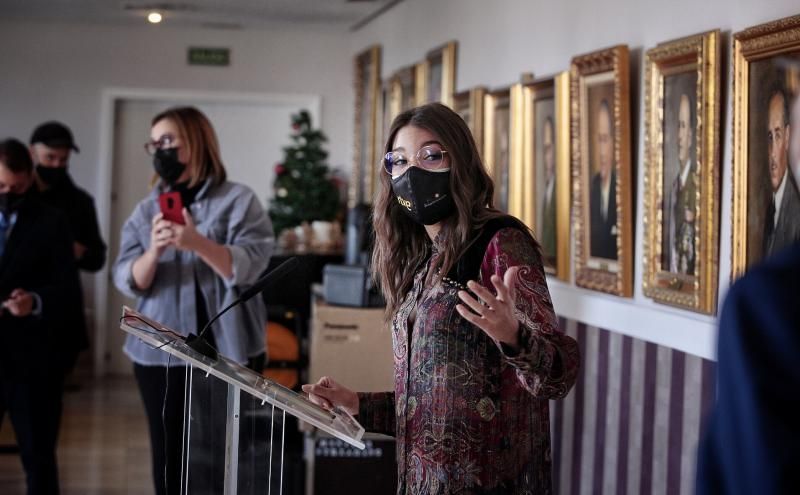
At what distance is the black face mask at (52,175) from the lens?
6.01 m

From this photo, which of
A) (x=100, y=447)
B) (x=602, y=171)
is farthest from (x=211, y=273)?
(x=100, y=447)

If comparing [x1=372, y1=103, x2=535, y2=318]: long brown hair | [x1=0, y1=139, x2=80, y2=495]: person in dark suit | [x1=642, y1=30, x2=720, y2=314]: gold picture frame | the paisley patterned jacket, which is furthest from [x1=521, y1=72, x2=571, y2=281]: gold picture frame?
the paisley patterned jacket

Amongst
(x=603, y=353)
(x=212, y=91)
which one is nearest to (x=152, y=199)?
(x=603, y=353)

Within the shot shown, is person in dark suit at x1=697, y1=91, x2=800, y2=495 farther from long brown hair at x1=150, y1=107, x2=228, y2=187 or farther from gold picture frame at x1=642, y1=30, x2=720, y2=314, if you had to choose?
long brown hair at x1=150, y1=107, x2=228, y2=187

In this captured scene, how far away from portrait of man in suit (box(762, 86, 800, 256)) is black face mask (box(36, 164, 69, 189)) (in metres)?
4.35

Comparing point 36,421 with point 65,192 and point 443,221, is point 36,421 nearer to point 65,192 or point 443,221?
point 65,192

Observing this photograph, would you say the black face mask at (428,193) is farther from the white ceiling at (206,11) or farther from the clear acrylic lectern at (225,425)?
the white ceiling at (206,11)

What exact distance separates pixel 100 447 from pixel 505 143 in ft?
10.5

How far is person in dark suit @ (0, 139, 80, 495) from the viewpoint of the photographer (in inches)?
168

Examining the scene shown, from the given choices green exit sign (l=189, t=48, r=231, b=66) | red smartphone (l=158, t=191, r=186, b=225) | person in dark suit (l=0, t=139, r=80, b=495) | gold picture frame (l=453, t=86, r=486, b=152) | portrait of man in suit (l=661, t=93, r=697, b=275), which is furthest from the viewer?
green exit sign (l=189, t=48, r=231, b=66)

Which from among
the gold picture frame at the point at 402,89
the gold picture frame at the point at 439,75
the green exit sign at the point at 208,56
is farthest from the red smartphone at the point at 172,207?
the green exit sign at the point at 208,56

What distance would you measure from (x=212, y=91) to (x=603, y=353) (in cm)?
613

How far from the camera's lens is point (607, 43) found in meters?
3.83

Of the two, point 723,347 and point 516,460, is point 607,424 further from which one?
point 723,347
